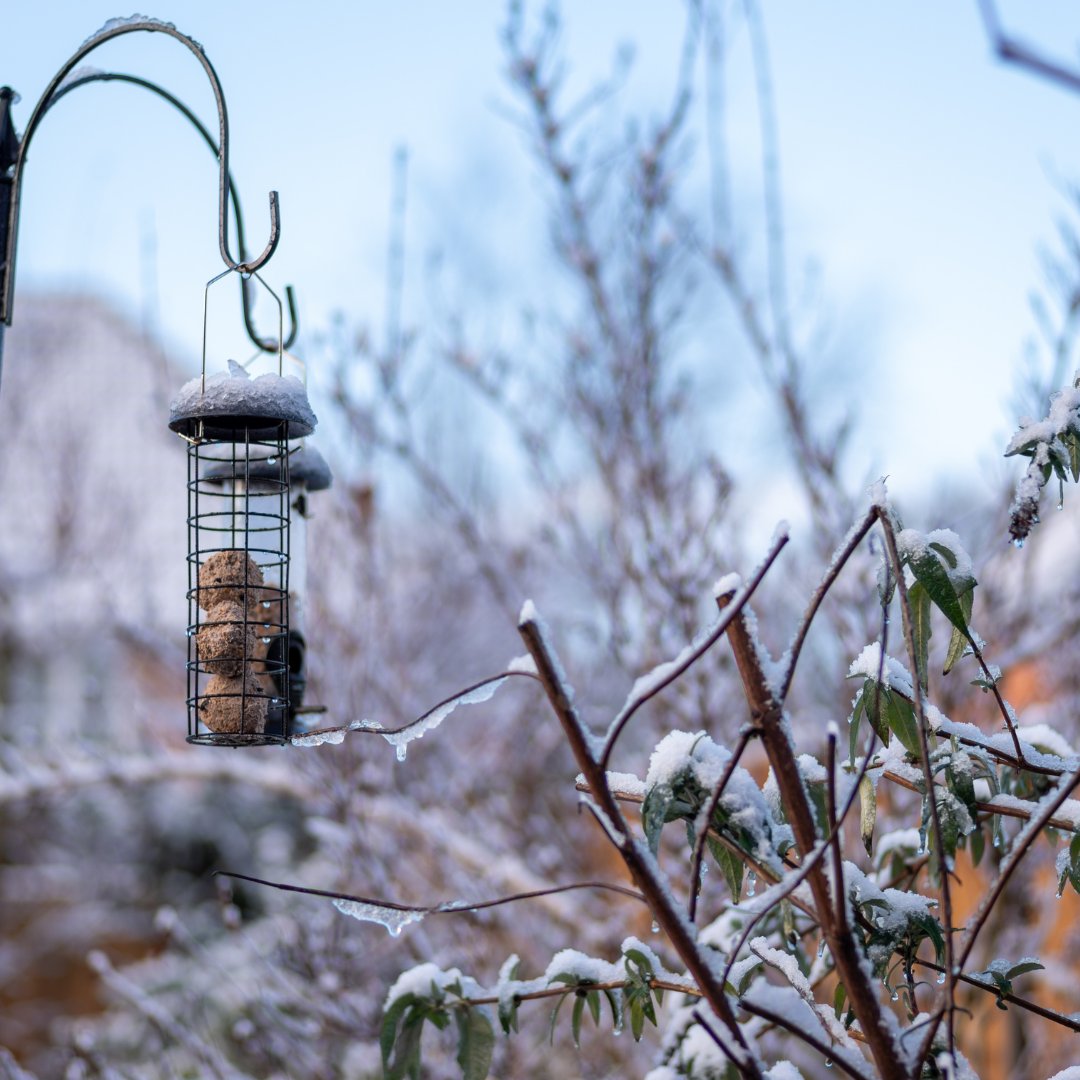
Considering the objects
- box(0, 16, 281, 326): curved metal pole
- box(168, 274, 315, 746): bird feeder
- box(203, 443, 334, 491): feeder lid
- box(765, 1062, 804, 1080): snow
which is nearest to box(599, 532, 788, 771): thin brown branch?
box(765, 1062, 804, 1080): snow

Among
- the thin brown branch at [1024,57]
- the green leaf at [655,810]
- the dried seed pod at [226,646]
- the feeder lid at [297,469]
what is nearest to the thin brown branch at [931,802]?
the green leaf at [655,810]

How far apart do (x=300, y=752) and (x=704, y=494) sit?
5.54ft

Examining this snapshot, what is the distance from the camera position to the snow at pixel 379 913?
146 centimetres

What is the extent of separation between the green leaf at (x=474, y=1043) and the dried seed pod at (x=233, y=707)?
94 centimetres

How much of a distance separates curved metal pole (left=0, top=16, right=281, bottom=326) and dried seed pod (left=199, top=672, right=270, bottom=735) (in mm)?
791

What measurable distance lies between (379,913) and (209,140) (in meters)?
1.72

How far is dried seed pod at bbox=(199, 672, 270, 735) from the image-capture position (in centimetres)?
233

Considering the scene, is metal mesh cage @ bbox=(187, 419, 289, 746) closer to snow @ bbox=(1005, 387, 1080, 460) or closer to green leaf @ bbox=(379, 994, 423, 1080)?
green leaf @ bbox=(379, 994, 423, 1080)

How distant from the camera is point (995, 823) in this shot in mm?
1817

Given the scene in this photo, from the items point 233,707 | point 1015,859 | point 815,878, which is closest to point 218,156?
point 233,707

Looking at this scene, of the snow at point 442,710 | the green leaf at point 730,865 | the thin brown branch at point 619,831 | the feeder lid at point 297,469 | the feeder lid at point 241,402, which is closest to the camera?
the thin brown branch at point 619,831

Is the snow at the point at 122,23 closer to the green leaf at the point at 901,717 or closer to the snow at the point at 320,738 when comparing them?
the snow at the point at 320,738

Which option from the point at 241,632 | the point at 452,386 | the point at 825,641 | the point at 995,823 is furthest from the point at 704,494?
the point at 452,386

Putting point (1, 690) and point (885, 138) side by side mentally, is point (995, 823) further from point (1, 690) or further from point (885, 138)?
point (1, 690)
